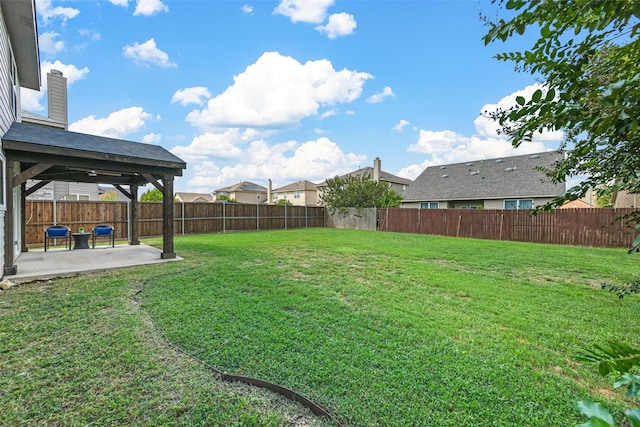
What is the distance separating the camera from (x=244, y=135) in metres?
20.4

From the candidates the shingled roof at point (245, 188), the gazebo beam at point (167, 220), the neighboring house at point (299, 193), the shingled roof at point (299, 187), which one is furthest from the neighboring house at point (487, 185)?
the shingled roof at point (245, 188)

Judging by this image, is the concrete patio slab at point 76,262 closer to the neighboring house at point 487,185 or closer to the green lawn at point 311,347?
the green lawn at point 311,347

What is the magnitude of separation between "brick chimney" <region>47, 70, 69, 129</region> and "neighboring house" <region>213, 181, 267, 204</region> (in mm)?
29542

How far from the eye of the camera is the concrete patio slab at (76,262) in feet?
19.6

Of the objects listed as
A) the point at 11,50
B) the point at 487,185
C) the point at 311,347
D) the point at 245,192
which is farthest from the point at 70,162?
the point at 245,192

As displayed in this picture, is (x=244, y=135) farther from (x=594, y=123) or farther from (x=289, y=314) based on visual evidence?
(x=594, y=123)

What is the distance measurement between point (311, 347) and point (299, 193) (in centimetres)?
3997

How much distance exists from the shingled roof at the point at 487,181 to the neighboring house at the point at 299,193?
63.8 ft

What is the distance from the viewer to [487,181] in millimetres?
21000

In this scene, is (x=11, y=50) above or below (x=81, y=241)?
above

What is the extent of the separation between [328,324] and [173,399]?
5.87 feet

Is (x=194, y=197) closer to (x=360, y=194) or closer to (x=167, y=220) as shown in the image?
(x=360, y=194)

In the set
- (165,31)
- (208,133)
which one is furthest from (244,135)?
(165,31)

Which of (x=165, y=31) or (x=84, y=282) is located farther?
(x=165, y=31)
